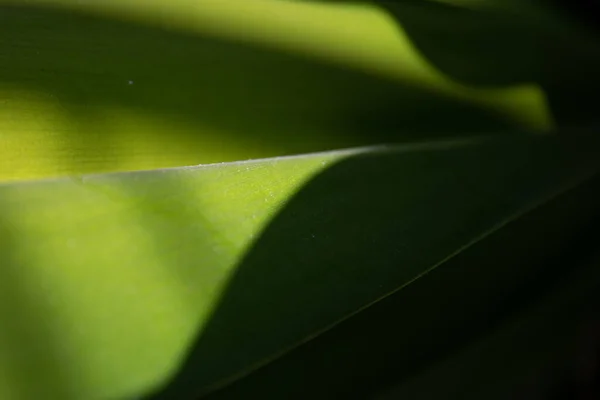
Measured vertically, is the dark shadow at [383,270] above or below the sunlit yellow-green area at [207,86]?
below

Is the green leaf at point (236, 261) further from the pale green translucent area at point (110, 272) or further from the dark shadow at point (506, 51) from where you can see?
the dark shadow at point (506, 51)

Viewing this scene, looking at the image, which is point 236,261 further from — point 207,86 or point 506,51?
point 506,51

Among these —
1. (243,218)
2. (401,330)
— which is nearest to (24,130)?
(243,218)

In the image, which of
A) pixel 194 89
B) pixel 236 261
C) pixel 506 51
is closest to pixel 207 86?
pixel 194 89

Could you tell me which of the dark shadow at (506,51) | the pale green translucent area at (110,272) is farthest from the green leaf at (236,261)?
the dark shadow at (506,51)

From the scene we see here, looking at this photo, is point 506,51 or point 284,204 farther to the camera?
point 506,51
